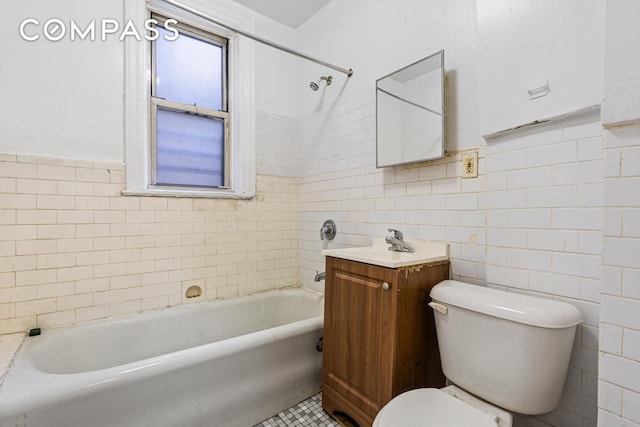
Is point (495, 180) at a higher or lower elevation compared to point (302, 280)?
higher

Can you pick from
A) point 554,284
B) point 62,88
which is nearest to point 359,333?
point 554,284

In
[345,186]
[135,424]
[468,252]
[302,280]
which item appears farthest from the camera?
[302,280]

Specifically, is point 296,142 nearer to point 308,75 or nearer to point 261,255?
point 308,75

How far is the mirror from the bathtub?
3.66 ft

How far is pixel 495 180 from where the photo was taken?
50.3 inches

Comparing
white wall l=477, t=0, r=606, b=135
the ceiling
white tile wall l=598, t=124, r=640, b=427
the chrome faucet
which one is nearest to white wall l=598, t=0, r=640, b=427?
white tile wall l=598, t=124, r=640, b=427

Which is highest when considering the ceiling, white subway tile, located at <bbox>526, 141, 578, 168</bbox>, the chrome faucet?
the ceiling

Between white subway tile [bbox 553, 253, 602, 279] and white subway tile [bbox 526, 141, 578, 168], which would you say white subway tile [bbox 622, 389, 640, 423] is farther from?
white subway tile [bbox 526, 141, 578, 168]

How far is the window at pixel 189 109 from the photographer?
2.05 metres

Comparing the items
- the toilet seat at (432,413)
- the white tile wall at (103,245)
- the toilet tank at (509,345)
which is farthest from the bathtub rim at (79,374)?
the toilet tank at (509,345)

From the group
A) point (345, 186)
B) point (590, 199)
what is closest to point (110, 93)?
point (345, 186)

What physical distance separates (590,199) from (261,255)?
2.00 meters

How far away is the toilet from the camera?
961 millimetres

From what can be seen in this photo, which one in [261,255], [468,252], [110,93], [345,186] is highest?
[110,93]
